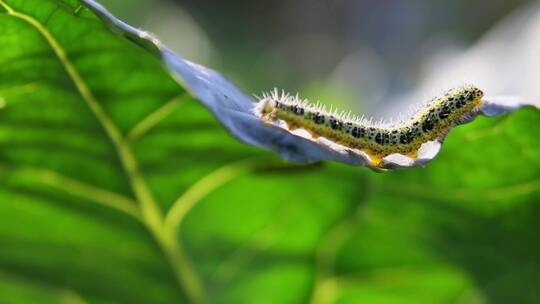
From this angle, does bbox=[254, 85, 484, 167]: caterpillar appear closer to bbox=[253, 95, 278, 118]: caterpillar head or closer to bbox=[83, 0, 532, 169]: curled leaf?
bbox=[253, 95, 278, 118]: caterpillar head

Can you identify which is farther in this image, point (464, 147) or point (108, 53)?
point (464, 147)

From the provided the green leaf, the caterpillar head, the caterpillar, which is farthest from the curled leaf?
the caterpillar

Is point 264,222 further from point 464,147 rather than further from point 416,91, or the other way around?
point 416,91

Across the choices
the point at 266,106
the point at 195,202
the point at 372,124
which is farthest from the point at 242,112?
the point at 372,124

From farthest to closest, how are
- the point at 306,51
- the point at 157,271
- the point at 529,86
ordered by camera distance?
the point at 306,51 → the point at 529,86 → the point at 157,271

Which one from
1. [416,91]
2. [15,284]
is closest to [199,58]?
[416,91]

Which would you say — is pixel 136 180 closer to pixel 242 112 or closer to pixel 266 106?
pixel 242 112

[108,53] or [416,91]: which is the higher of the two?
[416,91]
